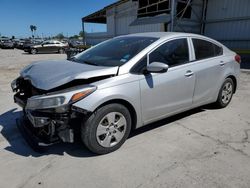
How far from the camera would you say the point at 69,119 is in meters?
2.79

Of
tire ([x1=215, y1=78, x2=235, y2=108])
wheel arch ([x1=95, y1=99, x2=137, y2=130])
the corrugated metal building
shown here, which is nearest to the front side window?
wheel arch ([x1=95, y1=99, x2=137, y2=130])

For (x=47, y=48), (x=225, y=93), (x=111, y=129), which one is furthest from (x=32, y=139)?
(x=47, y=48)

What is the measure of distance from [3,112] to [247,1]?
14433mm

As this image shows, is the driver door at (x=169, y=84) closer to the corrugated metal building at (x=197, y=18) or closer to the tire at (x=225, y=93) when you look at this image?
the tire at (x=225, y=93)

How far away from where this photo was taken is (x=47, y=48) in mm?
25500

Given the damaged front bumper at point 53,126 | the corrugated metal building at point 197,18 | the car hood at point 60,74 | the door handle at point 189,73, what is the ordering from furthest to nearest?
the corrugated metal building at point 197,18, the door handle at point 189,73, the car hood at point 60,74, the damaged front bumper at point 53,126

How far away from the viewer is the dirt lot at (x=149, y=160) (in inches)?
103

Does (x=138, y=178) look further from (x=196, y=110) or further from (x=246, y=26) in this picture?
(x=246, y=26)

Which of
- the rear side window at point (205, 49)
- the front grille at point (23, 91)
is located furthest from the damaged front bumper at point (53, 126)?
the rear side window at point (205, 49)

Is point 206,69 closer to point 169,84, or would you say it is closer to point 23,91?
point 169,84

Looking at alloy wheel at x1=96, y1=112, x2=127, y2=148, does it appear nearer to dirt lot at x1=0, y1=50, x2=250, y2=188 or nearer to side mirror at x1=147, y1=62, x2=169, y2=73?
dirt lot at x1=0, y1=50, x2=250, y2=188

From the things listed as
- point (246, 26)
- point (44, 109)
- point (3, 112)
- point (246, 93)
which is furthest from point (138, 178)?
point (246, 26)

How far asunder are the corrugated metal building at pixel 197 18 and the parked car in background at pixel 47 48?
33.2 ft

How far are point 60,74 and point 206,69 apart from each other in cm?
260
